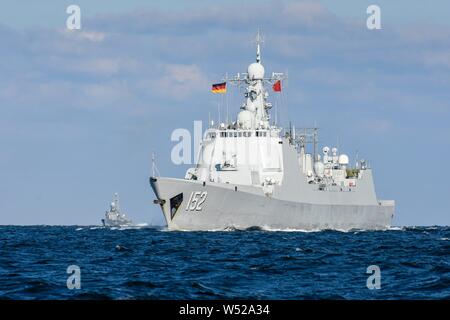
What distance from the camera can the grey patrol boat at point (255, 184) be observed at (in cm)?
6397

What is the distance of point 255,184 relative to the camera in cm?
6919

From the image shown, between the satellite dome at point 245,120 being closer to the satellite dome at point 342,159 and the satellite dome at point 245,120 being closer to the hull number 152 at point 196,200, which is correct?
the hull number 152 at point 196,200

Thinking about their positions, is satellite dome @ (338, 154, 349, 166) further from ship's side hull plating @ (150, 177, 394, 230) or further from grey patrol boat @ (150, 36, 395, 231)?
ship's side hull plating @ (150, 177, 394, 230)

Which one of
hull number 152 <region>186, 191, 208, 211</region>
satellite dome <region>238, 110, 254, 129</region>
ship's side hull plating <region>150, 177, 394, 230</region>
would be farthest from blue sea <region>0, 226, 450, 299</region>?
satellite dome <region>238, 110, 254, 129</region>

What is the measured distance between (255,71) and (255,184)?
11.2m

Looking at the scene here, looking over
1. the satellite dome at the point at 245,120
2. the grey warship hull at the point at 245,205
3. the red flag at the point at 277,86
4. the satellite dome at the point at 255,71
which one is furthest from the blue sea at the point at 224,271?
the satellite dome at the point at 255,71

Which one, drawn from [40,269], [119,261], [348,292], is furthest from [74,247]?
[348,292]

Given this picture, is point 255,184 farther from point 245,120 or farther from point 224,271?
point 224,271

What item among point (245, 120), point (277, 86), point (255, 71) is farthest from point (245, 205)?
point (255, 71)

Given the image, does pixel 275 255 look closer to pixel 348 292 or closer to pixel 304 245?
pixel 304 245

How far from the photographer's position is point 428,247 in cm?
4862

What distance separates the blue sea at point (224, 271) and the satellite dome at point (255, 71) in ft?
94.2

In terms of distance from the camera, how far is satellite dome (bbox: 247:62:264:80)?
76.1 meters
